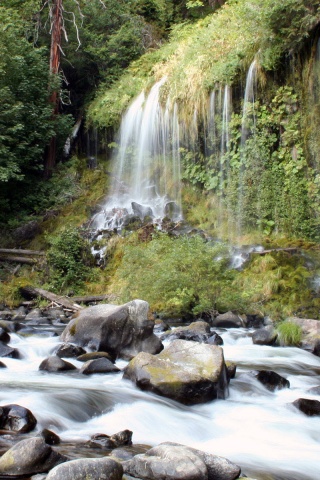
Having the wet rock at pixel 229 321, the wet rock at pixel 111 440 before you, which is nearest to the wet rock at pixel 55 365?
the wet rock at pixel 111 440

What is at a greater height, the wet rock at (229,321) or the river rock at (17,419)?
the river rock at (17,419)

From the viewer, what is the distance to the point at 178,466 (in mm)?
3721

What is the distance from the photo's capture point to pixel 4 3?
19.5 m

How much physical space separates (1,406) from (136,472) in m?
1.64

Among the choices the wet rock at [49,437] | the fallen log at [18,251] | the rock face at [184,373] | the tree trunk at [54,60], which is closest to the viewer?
the wet rock at [49,437]

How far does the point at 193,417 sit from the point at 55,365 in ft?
7.24

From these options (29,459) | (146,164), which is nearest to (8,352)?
(29,459)

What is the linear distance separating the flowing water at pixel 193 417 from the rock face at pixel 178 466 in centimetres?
46

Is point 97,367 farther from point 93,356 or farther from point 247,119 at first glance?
point 247,119

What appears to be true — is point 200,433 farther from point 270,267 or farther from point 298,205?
point 298,205

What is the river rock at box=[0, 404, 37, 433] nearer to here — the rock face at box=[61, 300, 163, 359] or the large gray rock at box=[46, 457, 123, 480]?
the large gray rock at box=[46, 457, 123, 480]

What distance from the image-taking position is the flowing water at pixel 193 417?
4.73 m

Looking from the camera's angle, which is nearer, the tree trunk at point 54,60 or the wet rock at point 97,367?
the wet rock at point 97,367

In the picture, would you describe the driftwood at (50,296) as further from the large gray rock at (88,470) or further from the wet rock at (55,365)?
the large gray rock at (88,470)
